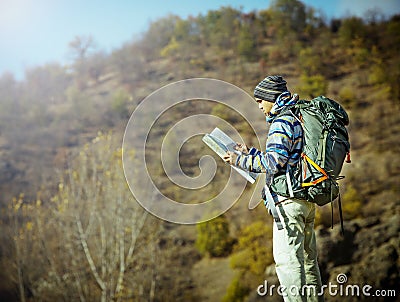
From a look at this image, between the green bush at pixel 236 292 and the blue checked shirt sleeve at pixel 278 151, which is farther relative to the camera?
the green bush at pixel 236 292

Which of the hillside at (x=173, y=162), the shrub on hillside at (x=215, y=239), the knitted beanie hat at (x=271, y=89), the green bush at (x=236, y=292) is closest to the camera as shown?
the knitted beanie hat at (x=271, y=89)

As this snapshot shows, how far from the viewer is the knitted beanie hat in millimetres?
2125

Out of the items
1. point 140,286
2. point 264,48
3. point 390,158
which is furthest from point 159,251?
point 264,48

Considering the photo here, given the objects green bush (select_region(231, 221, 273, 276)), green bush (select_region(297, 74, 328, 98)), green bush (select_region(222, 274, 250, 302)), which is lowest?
green bush (select_region(222, 274, 250, 302))

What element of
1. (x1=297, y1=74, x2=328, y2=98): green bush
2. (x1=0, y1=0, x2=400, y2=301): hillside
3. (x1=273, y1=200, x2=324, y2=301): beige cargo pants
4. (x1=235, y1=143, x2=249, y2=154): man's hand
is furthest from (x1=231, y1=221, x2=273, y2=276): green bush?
(x1=235, y1=143, x2=249, y2=154): man's hand

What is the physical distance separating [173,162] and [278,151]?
1377 cm

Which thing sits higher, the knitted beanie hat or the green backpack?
the knitted beanie hat

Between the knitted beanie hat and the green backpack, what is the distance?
11 centimetres

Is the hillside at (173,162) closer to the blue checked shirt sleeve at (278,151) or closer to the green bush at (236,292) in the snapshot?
the green bush at (236,292)

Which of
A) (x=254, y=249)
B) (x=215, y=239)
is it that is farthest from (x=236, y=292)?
(x=215, y=239)

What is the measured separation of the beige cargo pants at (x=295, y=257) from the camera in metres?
1.99

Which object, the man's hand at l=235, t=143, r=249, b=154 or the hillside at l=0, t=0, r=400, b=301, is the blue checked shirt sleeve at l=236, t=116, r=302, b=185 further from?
the hillside at l=0, t=0, r=400, b=301

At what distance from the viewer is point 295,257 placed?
78.8 inches

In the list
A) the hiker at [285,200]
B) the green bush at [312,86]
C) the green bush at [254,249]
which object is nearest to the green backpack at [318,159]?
the hiker at [285,200]
